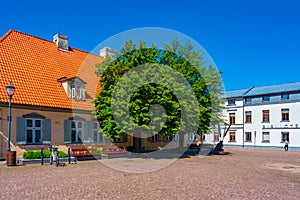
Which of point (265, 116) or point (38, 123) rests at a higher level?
point (38, 123)

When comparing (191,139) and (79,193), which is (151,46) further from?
(191,139)

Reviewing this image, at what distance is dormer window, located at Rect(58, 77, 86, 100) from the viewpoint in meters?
19.5

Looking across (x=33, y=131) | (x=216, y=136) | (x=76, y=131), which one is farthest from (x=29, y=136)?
(x=216, y=136)

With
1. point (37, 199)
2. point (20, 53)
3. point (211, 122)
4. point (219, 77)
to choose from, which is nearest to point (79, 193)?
point (37, 199)

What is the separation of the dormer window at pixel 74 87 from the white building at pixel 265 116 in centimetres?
1900

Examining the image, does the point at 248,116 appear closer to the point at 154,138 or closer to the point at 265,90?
the point at 265,90

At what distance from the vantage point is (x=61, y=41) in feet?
79.4

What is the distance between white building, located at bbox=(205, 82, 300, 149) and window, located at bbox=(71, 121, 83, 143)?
737 inches

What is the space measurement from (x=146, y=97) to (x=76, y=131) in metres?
5.92

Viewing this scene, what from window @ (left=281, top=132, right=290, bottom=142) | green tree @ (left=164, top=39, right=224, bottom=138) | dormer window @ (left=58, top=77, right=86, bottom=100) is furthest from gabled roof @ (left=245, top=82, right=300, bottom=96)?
dormer window @ (left=58, top=77, right=86, bottom=100)

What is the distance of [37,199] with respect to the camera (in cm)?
763

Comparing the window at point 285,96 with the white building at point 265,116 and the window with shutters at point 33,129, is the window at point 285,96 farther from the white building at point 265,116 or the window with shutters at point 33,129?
the window with shutters at point 33,129

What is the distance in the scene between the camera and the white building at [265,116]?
116ft

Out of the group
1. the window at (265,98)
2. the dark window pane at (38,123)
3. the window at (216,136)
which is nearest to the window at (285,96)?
the window at (265,98)
